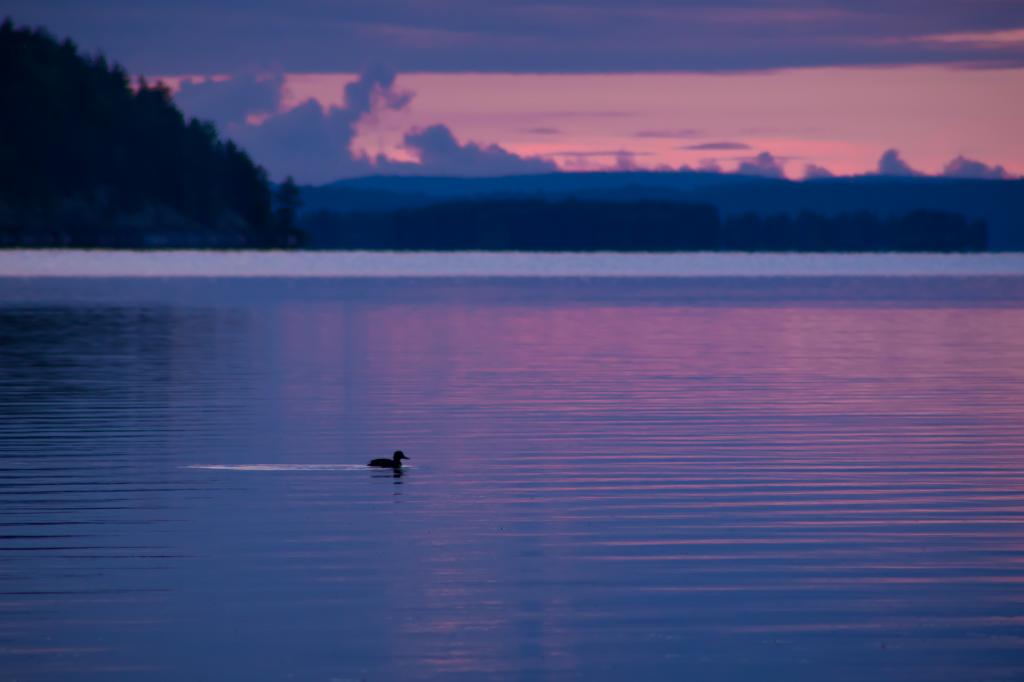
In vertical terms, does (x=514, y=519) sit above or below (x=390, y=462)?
below

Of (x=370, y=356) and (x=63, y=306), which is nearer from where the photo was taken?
(x=370, y=356)

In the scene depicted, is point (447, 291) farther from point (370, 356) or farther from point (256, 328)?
point (370, 356)

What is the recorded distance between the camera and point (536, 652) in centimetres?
1202

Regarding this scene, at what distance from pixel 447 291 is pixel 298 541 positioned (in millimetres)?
79663

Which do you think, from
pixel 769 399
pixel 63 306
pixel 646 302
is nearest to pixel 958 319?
pixel 646 302

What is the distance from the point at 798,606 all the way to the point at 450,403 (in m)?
16.6

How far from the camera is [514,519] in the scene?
17.2 m

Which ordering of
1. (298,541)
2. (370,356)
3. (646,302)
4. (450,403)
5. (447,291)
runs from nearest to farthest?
(298,541)
(450,403)
(370,356)
(646,302)
(447,291)

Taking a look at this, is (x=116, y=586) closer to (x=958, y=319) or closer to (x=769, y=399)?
(x=769, y=399)

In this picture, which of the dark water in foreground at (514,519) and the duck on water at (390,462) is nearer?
the dark water in foreground at (514,519)

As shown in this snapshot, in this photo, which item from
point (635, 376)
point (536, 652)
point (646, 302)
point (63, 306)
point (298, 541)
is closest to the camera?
point (536, 652)

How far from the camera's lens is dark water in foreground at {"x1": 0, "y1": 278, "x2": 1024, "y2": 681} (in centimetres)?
1210

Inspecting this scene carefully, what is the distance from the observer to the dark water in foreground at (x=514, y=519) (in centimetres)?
1210

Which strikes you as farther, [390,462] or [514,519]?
[390,462]
